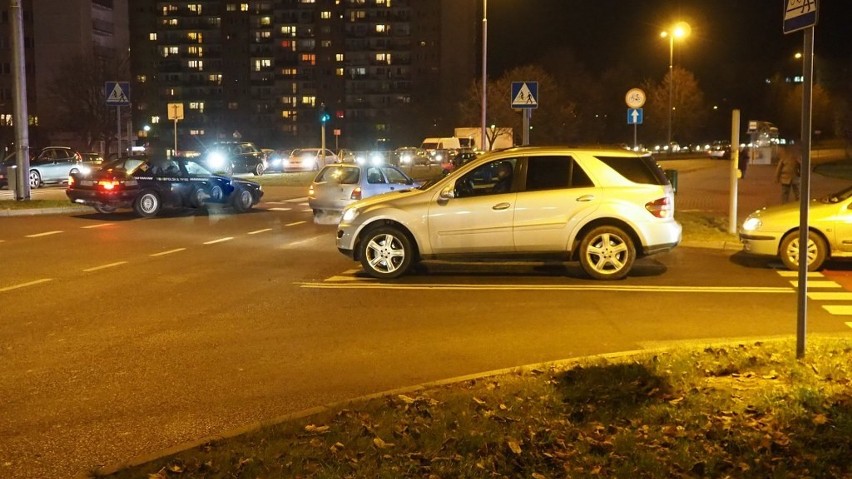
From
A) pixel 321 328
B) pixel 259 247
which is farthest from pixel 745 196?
pixel 321 328

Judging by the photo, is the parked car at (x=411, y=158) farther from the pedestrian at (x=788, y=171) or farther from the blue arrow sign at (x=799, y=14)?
the blue arrow sign at (x=799, y=14)

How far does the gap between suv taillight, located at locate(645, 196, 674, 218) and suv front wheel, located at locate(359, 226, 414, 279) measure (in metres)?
3.36

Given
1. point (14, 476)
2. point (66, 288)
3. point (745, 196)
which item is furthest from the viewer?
point (745, 196)

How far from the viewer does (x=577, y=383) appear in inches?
259

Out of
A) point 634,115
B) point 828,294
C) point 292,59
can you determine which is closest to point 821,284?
point 828,294

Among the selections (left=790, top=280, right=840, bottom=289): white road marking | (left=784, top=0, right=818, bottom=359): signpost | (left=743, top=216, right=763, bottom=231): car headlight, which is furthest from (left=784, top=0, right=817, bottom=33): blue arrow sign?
(left=743, top=216, right=763, bottom=231): car headlight

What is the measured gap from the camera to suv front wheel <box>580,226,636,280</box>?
12.3 meters

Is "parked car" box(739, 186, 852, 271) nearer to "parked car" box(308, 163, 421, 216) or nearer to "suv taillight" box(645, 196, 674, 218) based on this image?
"suv taillight" box(645, 196, 674, 218)

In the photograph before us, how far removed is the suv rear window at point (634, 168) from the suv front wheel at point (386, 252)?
3027mm

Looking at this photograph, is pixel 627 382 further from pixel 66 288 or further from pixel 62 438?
pixel 66 288

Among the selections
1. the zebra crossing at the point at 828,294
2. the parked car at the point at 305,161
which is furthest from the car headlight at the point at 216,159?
the zebra crossing at the point at 828,294

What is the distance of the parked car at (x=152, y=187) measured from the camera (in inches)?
883

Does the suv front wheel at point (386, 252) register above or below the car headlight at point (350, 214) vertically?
below

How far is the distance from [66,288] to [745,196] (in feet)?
76.5
